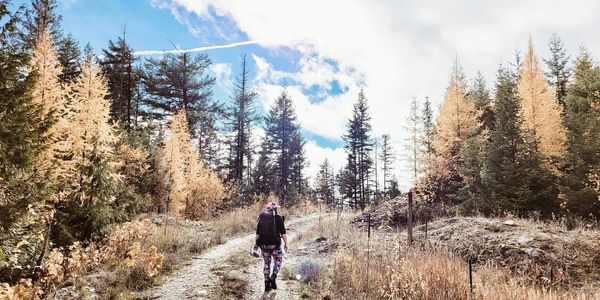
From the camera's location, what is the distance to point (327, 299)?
27.2 ft

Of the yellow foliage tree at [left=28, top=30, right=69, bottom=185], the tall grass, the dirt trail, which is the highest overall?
the yellow foliage tree at [left=28, top=30, right=69, bottom=185]

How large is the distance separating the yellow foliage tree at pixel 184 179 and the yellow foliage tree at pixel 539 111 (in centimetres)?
2215

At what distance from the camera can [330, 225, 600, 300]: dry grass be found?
6.42 m

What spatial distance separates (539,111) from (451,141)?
5.92 metres

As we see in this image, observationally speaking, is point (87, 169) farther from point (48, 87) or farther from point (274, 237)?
point (274, 237)

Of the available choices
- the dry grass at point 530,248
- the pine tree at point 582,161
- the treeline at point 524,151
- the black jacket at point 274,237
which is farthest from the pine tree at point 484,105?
the black jacket at point 274,237

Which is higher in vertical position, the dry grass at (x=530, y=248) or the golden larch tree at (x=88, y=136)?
the golden larch tree at (x=88, y=136)

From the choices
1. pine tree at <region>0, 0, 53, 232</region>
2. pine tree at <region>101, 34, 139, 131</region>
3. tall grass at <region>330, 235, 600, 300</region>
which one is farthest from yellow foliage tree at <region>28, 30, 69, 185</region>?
pine tree at <region>101, 34, 139, 131</region>

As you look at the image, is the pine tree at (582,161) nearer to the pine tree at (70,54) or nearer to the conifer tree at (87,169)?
the conifer tree at (87,169)

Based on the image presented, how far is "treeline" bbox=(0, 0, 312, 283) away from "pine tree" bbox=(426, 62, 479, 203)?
17.3m

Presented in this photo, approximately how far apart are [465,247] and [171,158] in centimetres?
1981

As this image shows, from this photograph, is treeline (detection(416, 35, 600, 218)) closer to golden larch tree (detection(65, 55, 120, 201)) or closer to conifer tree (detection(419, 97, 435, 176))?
conifer tree (detection(419, 97, 435, 176))

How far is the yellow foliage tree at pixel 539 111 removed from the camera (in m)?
23.1

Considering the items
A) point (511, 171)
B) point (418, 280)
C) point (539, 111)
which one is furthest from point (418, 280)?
point (539, 111)
